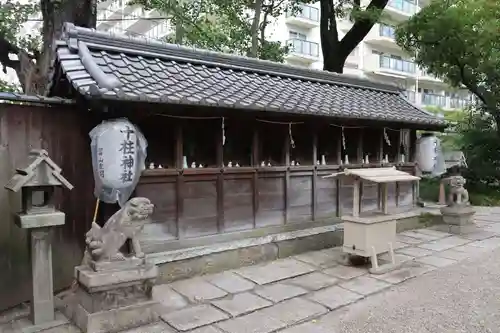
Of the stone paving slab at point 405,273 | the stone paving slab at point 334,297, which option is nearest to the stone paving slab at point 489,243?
the stone paving slab at point 405,273

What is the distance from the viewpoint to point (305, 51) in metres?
32.5

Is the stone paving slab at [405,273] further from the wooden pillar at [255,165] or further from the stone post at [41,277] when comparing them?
the stone post at [41,277]

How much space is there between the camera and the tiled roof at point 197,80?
582cm

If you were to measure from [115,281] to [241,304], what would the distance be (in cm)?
192

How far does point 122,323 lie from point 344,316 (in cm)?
302

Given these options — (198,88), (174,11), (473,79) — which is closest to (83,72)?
(198,88)

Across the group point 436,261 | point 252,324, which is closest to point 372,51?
point 436,261

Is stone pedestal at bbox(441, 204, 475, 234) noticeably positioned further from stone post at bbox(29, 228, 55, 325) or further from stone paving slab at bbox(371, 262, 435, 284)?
stone post at bbox(29, 228, 55, 325)

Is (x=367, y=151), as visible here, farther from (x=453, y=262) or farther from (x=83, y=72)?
(x=83, y=72)

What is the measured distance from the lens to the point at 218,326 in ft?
16.6

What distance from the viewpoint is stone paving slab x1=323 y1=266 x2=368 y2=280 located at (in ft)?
23.4

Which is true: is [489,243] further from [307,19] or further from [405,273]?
[307,19]

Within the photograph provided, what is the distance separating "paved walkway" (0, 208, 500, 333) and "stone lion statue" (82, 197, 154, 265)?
0.97 meters

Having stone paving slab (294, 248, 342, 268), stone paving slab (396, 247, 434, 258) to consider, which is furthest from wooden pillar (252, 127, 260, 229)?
stone paving slab (396, 247, 434, 258)
